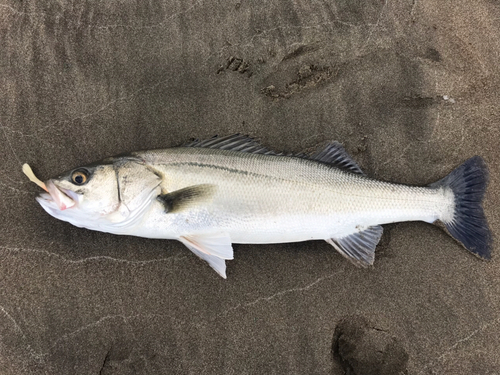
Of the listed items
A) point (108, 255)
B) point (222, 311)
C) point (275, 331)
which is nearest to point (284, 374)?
point (275, 331)

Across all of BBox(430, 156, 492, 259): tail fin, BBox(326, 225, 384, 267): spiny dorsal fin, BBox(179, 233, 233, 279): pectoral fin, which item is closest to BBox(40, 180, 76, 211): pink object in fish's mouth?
BBox(179, 233, 233, 279): pectoral fin

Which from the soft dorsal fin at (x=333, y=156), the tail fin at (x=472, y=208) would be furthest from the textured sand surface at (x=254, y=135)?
the soft dorsal fin at (x=333, y=156)

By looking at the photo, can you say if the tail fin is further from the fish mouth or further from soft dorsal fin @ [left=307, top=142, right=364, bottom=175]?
the fish mouth

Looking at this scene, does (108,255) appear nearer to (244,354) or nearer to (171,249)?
(171,249)

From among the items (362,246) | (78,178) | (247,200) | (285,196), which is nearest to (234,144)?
(247,200)

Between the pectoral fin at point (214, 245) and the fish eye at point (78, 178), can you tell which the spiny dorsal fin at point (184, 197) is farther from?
the fish eye at point (78, 178)

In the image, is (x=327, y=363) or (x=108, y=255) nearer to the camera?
(x=327, y=363)

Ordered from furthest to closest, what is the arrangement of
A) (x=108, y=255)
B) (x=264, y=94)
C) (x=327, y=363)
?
(x=264, y=94)
(x=108, y=255)
(x=327, y=363)
